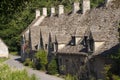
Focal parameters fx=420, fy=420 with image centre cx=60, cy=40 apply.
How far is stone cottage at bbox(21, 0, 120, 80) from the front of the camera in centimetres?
3766

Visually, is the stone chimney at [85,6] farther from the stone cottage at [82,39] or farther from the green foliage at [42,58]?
the green foliage at [42,58]

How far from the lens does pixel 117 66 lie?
32844 millimetres

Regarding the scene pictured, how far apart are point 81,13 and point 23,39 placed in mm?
20600

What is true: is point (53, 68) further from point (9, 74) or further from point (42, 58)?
point (9, 74)

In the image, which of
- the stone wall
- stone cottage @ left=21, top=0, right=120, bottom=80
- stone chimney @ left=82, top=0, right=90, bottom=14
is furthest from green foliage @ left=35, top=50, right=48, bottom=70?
stone chimney @ left=82, top=0, right=90, bottom=14

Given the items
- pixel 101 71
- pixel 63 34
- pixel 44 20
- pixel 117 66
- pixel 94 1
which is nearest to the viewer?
pixel 117 66

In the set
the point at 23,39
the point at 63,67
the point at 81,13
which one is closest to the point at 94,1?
the point at 23,39

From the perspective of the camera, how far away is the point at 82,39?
44000mm

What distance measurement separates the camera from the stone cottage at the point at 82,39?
37.7 metres

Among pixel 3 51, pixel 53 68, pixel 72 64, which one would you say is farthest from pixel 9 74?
pixel 3 51

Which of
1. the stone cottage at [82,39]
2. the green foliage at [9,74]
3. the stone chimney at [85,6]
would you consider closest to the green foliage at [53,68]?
the stone cottage at [82,39]

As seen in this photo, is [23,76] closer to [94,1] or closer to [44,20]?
[44,20]

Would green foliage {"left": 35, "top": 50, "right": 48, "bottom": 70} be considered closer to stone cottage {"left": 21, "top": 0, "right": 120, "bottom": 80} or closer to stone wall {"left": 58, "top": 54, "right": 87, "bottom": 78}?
stone cottage {"left": 21, "top": 0, "right": 120, "bottom": 80}

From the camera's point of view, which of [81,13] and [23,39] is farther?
[23,39]
